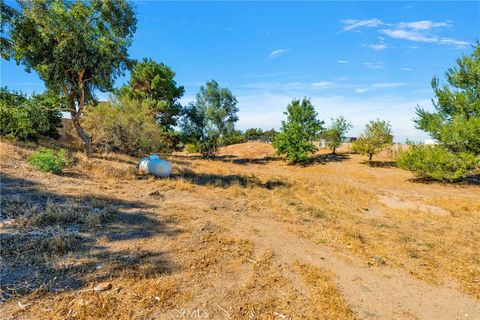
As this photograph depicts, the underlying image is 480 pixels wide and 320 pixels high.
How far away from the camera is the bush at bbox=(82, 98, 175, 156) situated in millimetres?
19703

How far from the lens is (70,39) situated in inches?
483

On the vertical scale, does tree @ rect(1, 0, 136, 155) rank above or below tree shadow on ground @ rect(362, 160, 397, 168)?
above

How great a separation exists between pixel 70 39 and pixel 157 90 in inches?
745

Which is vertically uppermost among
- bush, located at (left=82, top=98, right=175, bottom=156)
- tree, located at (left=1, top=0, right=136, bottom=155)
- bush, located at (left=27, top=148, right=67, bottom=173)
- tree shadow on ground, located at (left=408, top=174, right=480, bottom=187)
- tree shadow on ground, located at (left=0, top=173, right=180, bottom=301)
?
tree, located at (left=1, top=0, right=136, bottom=155)

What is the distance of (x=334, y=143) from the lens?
35.5 meters

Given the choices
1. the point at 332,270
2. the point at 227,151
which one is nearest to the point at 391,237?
the point at 332,270

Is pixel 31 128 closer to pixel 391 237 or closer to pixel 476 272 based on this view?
pixel 391 237

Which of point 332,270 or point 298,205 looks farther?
point 298,205

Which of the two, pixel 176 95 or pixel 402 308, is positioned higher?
pixel 176 95

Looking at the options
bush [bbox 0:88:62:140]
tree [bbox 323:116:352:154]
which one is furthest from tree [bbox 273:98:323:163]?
bush [bbox 0:88:62:140]

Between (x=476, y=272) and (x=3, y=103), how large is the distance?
58.2ft

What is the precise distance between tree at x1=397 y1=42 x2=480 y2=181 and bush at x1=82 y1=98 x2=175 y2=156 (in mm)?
19211

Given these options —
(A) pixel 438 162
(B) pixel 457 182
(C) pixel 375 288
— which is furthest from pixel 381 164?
(C) pixel 375 288

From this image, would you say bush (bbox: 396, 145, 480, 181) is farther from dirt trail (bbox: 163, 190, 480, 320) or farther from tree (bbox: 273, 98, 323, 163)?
dirt trail (bbox: 163, 190, 480, 320)
